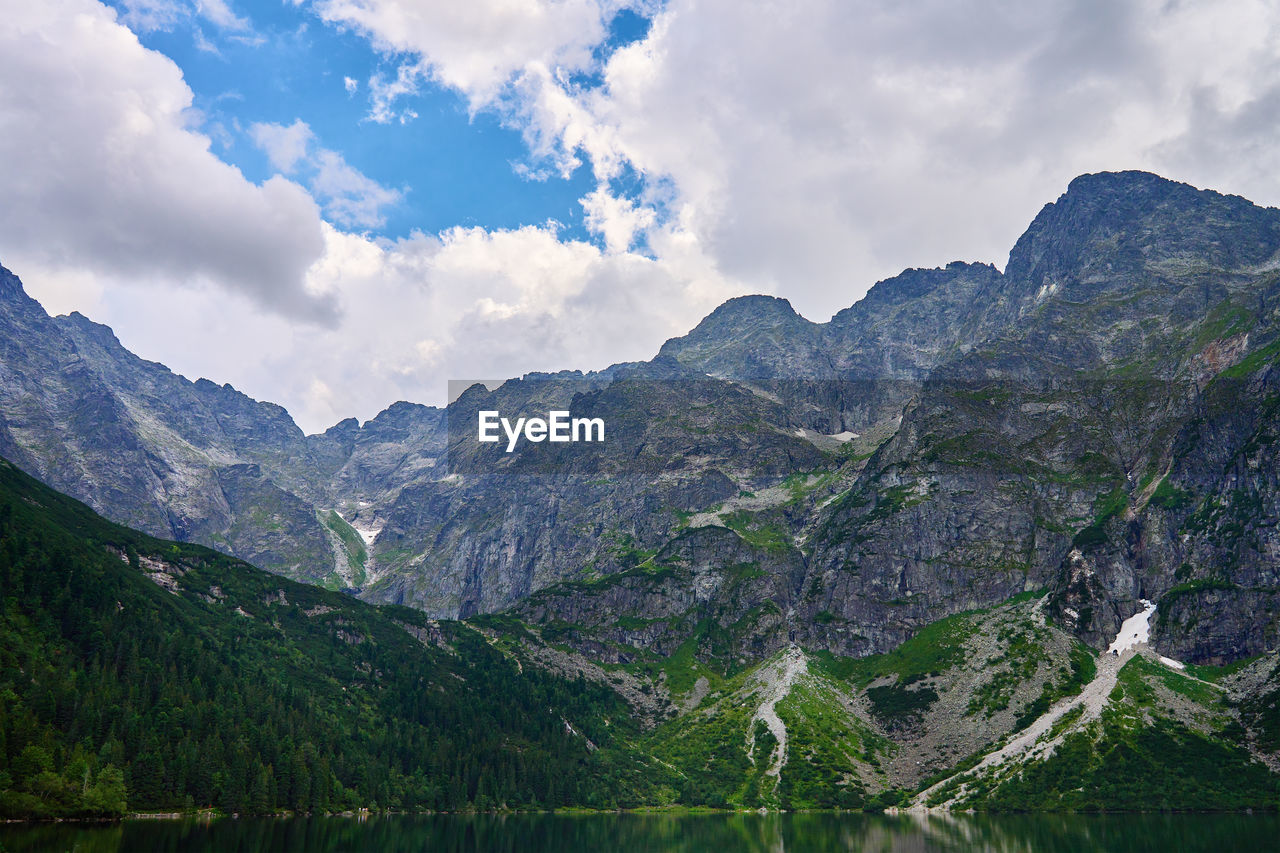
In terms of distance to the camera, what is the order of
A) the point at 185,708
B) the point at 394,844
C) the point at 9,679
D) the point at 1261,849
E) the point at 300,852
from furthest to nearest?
the point at 185,708 → the point at 9,679 → the point at 394,844 → the point at 1261,849 → the point at 300,852

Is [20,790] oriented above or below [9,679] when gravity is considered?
below

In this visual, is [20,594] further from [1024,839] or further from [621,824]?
[1024,839]

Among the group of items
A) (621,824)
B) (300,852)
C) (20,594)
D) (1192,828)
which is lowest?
(621,824)

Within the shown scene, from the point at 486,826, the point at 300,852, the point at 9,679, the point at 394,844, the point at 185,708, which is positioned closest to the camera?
the point at 300,852

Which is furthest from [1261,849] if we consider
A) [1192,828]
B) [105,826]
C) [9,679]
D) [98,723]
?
[9,679]

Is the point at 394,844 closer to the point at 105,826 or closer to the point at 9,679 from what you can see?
the point at 105,826

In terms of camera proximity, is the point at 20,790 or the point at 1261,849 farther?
the point at 20,790
